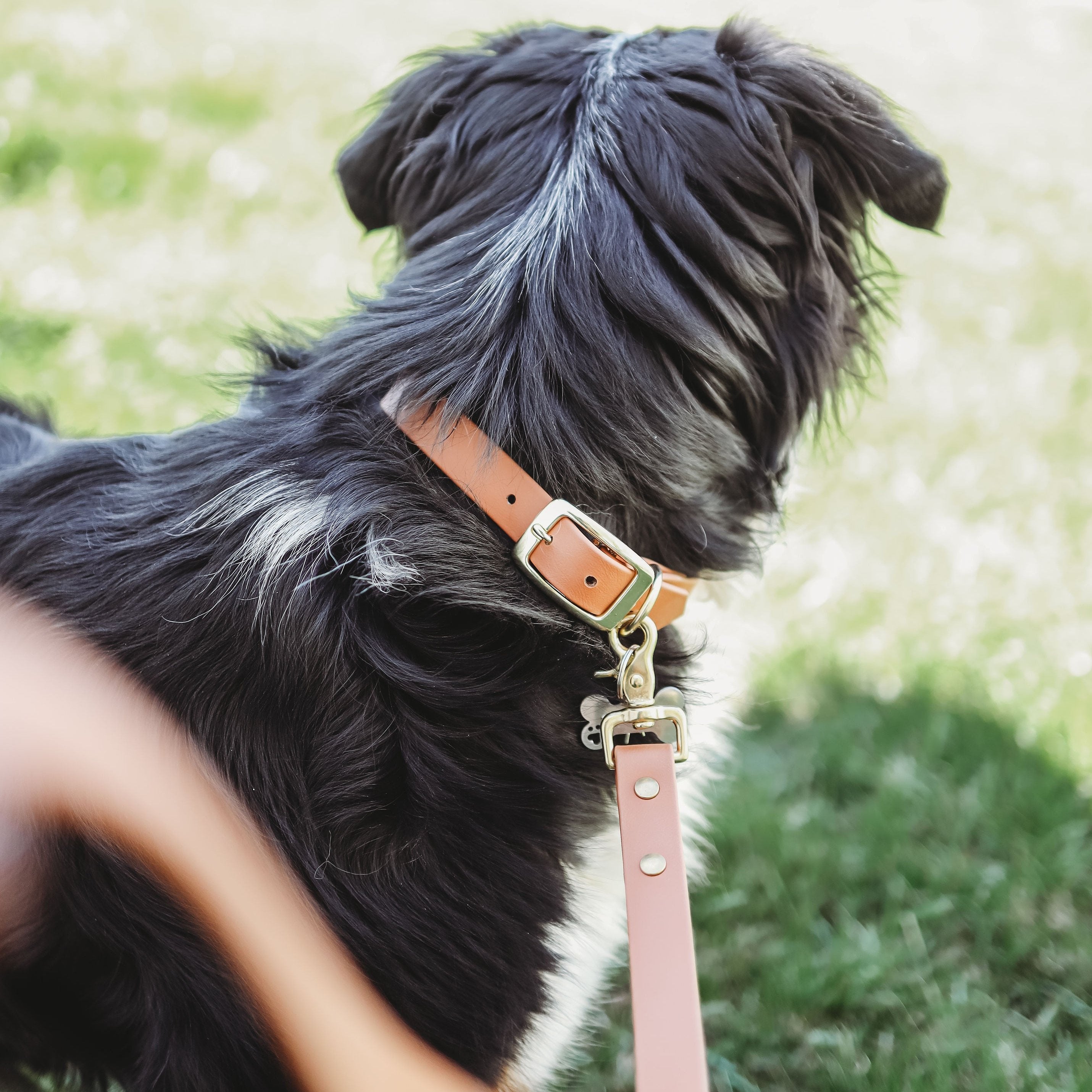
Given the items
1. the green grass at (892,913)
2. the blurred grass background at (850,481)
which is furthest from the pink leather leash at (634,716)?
the green grass at (892,913)

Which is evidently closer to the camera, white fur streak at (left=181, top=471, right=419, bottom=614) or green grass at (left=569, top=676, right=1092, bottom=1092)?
white fur streak at (left=181, top=471, right=419, bottom=614)

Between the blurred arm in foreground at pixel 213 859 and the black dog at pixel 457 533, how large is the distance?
1.1 inches

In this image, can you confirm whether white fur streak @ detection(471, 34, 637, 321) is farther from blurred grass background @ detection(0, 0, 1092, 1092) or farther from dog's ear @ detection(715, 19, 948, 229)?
blurred grass background @ detection(0, 0, 1092, 1092)

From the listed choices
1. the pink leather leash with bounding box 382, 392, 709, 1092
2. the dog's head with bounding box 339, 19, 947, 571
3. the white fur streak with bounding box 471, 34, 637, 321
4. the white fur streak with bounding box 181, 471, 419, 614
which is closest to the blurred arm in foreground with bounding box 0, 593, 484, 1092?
the white fur streak with bounding box 181, 471, 419, 614

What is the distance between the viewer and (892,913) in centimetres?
249

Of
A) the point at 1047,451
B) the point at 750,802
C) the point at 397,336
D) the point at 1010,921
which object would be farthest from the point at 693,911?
the point at 1047,451

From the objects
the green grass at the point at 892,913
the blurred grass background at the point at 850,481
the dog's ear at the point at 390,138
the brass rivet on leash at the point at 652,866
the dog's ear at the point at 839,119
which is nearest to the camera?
A: the brass rivet on leash at the point at 652,866

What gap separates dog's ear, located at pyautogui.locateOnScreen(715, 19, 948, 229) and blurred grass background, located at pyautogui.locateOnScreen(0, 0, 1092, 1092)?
26cm

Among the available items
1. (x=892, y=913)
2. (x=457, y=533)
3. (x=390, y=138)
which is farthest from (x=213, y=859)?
(x=892, y=913)

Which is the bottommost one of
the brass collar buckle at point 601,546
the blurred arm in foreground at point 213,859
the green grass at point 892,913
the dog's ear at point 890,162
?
the green grass at point 892,913

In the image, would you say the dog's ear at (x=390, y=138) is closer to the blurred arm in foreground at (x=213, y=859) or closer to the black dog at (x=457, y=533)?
the black dog at (x=457, y=533)

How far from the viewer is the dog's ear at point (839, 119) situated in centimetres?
162

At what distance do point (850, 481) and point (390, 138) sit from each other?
2683mm

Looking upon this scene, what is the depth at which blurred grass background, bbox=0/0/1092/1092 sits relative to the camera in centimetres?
228
